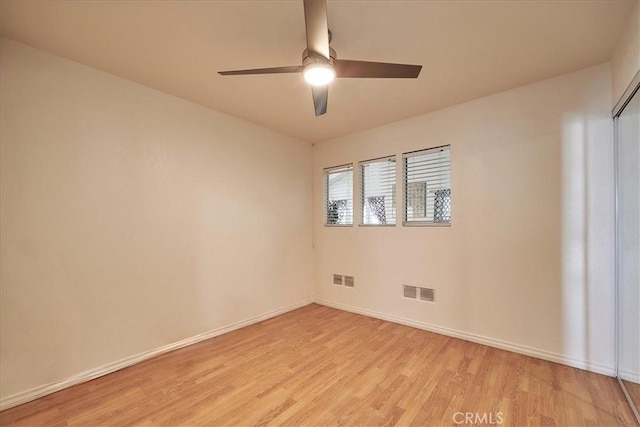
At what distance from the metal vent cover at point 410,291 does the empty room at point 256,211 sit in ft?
0.08

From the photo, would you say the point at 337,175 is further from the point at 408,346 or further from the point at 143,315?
the point at 143,315

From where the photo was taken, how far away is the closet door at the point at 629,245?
6.09ft

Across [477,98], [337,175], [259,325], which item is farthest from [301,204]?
[477,98]

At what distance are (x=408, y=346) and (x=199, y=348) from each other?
6.94ft

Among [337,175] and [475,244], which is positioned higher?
[337,175]

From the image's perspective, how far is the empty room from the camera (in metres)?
1.77

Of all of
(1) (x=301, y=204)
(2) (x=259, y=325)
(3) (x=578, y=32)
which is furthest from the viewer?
(1) (x=301, y=204)

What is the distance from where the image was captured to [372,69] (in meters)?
1.75

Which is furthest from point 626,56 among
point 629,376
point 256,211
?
point 256,211

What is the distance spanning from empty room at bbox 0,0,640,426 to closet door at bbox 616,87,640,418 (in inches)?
0.9

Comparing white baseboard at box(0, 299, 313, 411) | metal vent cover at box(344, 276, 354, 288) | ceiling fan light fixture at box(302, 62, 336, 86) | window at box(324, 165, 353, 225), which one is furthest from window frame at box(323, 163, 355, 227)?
ceiling fan light fixture at box(302, 62, 336, 86)

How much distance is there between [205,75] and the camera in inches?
93.3

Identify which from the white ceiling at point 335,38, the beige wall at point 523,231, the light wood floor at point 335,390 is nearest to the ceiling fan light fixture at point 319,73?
the white ceiling at point 335,38

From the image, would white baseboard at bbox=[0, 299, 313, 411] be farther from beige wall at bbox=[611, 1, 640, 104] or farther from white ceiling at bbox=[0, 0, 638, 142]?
beige wall at bbox=[611, 1, 640, 104]
